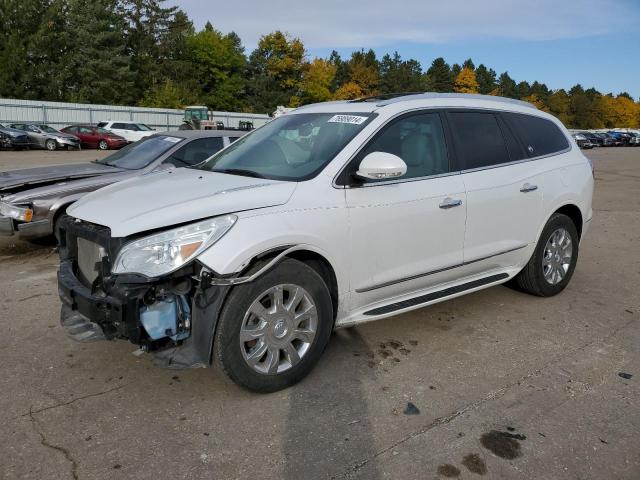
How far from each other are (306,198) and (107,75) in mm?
60284

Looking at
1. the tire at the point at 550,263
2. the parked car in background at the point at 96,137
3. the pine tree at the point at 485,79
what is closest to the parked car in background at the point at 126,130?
the parked car in background at the point at 96,137

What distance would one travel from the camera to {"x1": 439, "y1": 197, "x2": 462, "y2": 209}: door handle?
4035mm

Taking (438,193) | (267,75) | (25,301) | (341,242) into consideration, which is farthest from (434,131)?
(267,75)

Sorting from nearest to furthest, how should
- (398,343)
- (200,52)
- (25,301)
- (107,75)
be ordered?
(398,343), (25,301), (107,75), (200,52)

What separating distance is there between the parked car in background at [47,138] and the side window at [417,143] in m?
29.4

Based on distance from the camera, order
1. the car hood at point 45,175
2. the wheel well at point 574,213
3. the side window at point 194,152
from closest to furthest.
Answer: the wheel well at point 574,213 < the car hood at point 45,175 < the side window at point 194,152

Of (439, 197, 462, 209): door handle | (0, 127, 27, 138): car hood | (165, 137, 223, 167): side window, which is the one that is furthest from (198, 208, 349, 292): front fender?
(0, 127, 27, 138): car hood

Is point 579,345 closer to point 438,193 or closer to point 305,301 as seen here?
point 438,193

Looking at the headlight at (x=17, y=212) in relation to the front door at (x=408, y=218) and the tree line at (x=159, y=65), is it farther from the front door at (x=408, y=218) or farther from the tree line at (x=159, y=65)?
the tree line at (x=159, y=65)

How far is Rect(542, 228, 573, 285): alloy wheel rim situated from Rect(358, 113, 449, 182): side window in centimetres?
162

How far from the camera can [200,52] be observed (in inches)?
2793

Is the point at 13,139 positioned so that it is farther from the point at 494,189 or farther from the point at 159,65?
the point at 159,65

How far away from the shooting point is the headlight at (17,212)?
632cm

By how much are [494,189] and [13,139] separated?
96.2ft
